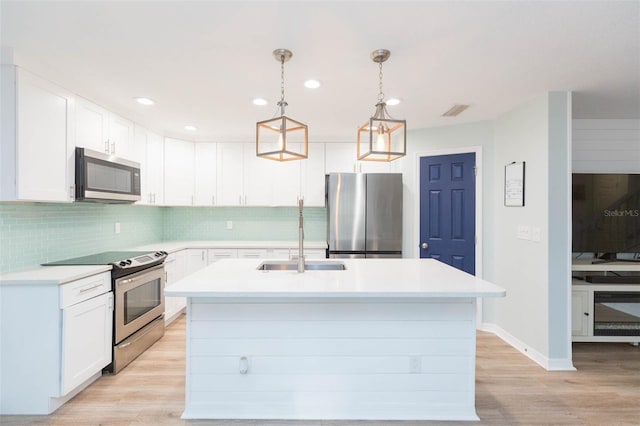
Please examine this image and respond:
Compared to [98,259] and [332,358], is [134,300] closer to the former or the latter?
[98,259]

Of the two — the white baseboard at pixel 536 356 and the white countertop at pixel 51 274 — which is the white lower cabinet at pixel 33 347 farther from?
the white baseboard at pixel 536 356

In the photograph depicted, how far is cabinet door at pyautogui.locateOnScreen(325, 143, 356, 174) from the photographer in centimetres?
432

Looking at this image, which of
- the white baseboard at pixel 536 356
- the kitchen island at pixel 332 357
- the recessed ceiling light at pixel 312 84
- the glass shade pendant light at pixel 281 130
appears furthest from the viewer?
the white baseboard at pixel 536 356

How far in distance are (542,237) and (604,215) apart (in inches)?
39.6

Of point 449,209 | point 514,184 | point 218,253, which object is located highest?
point 514,184

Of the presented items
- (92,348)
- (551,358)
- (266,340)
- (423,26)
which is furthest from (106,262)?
(551,358)

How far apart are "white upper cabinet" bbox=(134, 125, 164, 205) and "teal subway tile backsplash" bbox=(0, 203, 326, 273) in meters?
0.32

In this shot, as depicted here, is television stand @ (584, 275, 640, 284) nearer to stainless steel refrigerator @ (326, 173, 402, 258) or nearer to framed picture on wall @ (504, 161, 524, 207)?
framed picture on wall @ (504, 161, 524, 207)

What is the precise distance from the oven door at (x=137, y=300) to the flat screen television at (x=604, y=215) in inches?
167

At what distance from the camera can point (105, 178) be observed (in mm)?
2877

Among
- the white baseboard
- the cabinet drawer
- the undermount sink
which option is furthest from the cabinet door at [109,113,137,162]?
the white baseboard

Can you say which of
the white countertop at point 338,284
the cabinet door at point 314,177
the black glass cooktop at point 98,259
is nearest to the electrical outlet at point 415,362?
the white countertop at point 338,284

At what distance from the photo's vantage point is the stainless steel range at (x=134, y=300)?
8.70ft

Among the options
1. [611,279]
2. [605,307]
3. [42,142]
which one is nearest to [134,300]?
[42,142]
